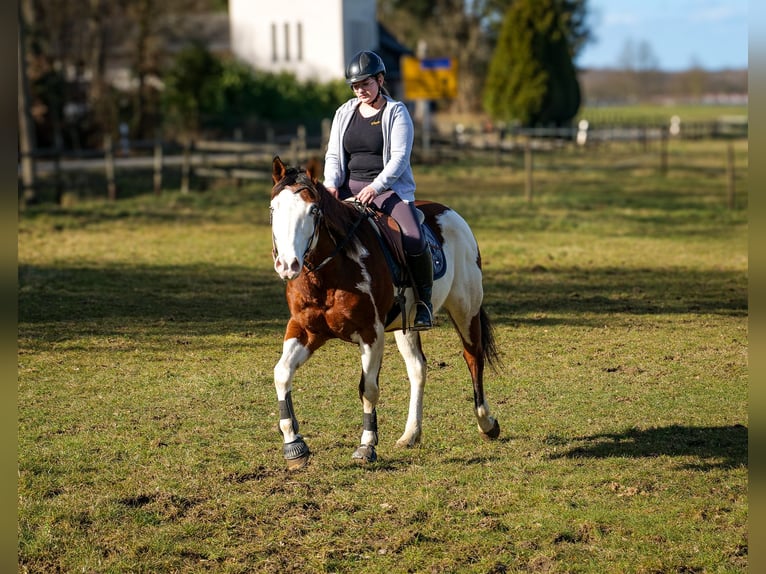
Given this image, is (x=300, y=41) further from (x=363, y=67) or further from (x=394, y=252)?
(x=394, y=252)

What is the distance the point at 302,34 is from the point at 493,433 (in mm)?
53418

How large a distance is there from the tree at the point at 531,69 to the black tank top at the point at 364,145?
149 ft

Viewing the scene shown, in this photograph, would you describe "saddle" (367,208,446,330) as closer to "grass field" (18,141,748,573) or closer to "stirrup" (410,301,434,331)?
"stirrup" (410,301,434,331)

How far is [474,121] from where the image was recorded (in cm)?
6594

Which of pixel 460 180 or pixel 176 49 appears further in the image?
pixel 176 49

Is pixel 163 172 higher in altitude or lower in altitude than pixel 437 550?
higher

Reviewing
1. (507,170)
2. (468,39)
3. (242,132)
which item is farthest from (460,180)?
(468,39)

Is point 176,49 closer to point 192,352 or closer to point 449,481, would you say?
point 192,352

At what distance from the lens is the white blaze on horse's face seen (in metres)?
6.16

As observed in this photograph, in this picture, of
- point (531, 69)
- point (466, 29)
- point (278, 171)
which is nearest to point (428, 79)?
point (531, 69)

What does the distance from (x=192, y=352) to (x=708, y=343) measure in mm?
5689

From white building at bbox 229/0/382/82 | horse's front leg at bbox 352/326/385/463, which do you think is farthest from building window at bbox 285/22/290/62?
horse's front leg at bbox 352/326/385/463

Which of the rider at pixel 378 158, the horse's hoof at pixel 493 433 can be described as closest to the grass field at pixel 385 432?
the horse's hoof at pixel 493 433

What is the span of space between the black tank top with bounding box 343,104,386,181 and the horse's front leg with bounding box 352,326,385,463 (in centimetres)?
122
